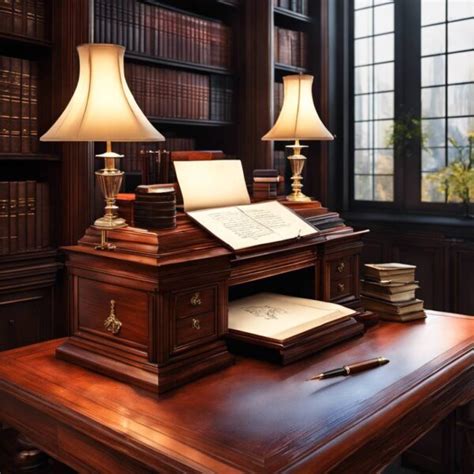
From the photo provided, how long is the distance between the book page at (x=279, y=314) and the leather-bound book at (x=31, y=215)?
1.37 metres

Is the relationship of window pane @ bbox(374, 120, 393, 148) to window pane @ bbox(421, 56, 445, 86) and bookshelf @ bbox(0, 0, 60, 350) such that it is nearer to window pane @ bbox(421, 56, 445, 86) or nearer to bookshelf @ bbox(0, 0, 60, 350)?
window pane @ bbox(421, 56, 445, 86)

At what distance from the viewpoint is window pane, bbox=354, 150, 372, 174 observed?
4.68 meters

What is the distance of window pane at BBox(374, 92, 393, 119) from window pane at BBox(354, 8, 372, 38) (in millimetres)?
479

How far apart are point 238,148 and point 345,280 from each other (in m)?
2.08

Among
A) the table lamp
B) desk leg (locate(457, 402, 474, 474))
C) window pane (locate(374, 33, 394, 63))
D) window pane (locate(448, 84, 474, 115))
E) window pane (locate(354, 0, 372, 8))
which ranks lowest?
desk leg (locate(457, 402, 474, 474))

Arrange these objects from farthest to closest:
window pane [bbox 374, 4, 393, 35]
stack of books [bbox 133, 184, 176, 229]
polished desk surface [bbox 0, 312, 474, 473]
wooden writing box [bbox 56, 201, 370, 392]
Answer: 1. window pane [bbox 374, 4, 393, 35]
2. stack of books [bbox 133, 184, 176, 229]
3. wooden writing box [bbox 56, 201, 370, 392]
4. polished desk surface [bbox 0, 312, 474, 473]

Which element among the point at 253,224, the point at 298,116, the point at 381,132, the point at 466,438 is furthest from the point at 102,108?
the point at 381,132

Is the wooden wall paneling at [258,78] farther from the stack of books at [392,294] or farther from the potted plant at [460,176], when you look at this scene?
the stack of books at [392,294]

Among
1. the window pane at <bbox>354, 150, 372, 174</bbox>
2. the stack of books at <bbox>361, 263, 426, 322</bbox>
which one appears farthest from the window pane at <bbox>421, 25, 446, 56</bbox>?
the stack of books at <bbox>361, 263, 426, 322</bbox>

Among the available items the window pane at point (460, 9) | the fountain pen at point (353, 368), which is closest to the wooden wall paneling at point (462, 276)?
the window pane at point (460, 9)

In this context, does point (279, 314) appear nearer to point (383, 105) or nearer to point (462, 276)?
point (462, 276)

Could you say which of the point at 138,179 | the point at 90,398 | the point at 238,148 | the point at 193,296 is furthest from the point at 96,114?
the point at 238,148

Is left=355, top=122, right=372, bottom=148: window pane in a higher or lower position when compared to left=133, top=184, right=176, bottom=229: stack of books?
higher

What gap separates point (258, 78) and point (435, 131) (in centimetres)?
129
